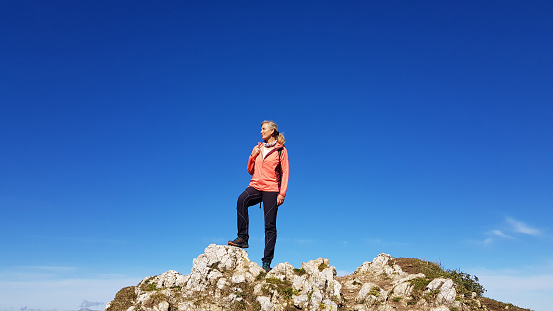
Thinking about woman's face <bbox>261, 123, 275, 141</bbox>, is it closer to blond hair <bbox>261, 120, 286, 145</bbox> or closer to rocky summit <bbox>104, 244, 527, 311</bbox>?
blond hair <bbox>261, 120, 286, 145</bbox>

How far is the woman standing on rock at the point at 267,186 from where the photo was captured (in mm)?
18016

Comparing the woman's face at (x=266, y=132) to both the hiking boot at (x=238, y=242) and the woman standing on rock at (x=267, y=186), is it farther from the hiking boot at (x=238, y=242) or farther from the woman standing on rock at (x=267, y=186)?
the hiking boot at (x=238, y=242)

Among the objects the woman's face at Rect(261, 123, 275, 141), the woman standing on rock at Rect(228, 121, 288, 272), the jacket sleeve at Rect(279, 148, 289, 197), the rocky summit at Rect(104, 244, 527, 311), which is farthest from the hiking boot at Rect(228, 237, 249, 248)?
the woman's face at Rect(261, 123, 275, 141)

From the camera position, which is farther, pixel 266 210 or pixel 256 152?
pixel 256 152

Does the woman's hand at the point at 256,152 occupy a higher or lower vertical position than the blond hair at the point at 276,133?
lower

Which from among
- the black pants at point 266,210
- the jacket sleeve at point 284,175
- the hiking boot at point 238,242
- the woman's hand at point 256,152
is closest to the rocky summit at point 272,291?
the hiking boot at point 238,242

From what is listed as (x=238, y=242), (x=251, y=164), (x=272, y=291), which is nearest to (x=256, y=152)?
(x=251, y=164)

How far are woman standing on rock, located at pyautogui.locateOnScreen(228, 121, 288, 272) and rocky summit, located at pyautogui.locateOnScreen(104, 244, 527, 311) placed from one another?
0.92 meters

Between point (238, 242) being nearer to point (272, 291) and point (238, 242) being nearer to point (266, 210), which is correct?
point (266, 210)

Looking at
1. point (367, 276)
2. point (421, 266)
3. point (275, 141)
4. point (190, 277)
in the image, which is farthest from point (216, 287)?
point (421, 266)

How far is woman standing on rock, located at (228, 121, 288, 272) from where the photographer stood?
18.0 m

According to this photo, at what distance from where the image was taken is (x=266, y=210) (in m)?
18.0

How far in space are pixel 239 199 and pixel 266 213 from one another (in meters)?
1.33

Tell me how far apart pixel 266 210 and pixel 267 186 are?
1.03m
